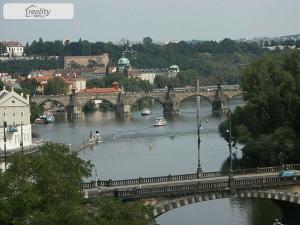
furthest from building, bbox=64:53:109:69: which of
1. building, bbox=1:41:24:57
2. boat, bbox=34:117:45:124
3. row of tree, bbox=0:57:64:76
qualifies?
boat, bbox=34:117:45:124

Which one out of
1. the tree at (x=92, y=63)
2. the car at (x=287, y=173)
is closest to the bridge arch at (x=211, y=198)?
the car at (x=287, y=173)

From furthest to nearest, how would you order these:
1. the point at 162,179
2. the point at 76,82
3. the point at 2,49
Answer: the point at 2,49 → the point at 76,82 → the point at 162,179

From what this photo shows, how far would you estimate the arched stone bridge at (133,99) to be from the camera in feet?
270

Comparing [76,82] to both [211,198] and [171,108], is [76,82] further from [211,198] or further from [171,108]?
[211,198]

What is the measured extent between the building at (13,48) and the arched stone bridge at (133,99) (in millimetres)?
50145

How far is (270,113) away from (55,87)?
55591 millimetres

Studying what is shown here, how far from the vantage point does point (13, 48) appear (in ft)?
440

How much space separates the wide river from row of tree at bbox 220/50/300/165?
178 cm

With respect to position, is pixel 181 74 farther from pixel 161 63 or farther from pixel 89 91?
pixel 89 91

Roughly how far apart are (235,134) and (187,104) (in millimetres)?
52843

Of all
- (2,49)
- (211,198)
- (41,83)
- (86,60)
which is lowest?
(211,198)

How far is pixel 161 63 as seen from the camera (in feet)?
468

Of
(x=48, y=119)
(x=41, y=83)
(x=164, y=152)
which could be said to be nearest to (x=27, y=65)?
(x=41, y=83)

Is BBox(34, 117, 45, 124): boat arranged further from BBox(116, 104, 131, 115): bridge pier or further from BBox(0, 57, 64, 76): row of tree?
BBox(0, 57, 64, 76): row of tree
